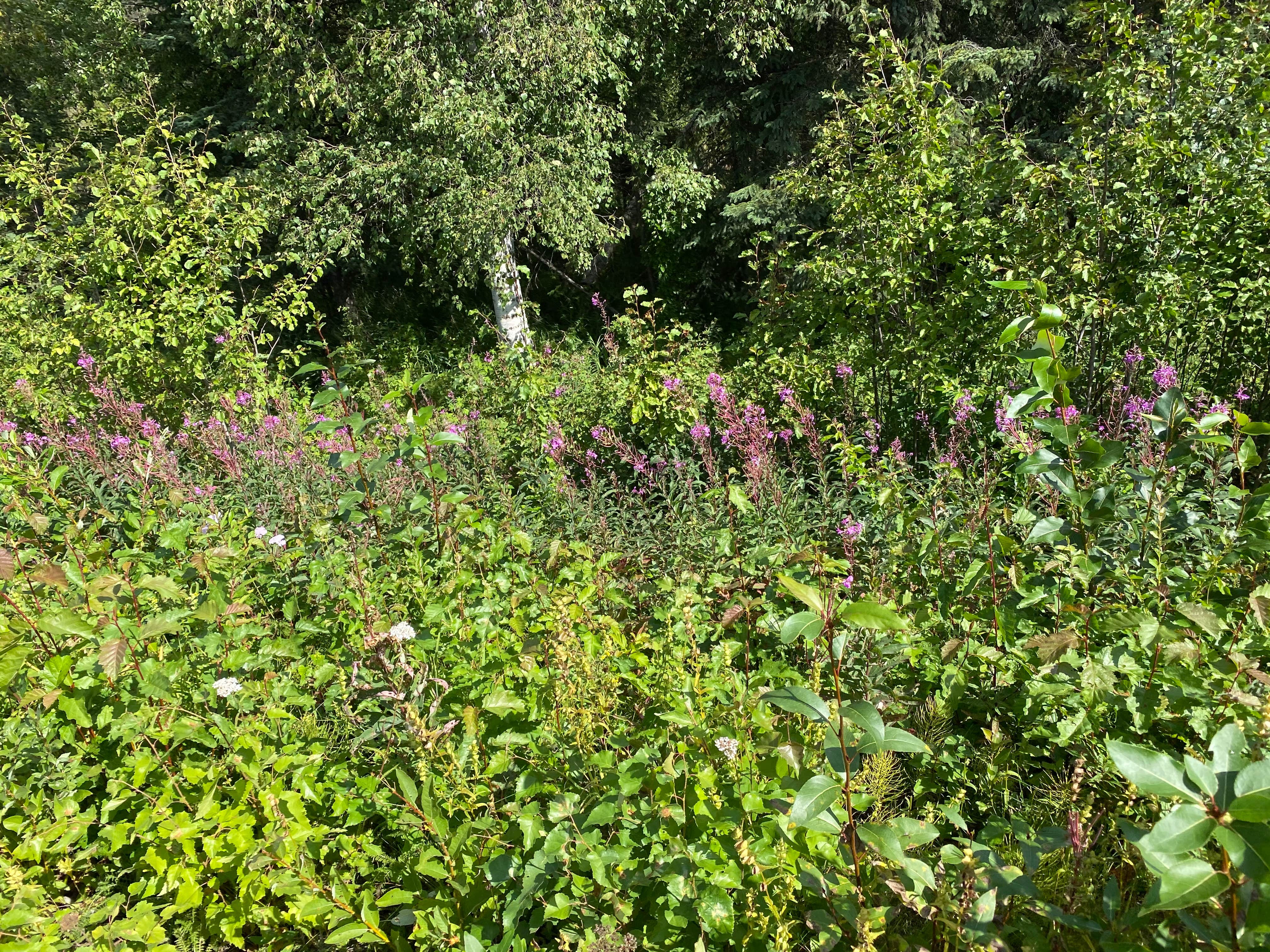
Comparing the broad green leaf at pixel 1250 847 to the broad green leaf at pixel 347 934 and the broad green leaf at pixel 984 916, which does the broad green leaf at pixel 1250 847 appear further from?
the broad green leaf at pixel 347 934

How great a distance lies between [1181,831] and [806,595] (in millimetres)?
536

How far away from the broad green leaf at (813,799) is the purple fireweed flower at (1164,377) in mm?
3422

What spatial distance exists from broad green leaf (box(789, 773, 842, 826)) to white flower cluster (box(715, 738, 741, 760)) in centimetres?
33

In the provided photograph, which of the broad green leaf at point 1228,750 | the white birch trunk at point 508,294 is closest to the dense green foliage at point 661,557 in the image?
the broad green leaf at point 1228,750

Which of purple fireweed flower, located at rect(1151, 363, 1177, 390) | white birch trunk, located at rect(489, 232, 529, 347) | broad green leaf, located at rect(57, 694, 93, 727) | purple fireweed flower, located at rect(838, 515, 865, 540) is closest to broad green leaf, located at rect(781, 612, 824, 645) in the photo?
purple fireweed flower, located at rect(838, 515, 865, 540)

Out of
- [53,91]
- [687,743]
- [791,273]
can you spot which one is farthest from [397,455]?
→ [53,91]

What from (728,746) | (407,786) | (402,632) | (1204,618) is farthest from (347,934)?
(1204,618)

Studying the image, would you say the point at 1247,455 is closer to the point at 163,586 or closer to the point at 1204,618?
the point at 1204,618

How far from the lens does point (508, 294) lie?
27.6 feet

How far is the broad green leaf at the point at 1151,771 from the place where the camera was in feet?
3.08

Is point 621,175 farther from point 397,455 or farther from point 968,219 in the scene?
point 397,455

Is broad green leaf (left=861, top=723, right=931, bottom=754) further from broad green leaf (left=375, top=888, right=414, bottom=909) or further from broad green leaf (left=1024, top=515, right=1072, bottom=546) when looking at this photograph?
broad green leaf (left=375, top=888, right=414, bottom=909)

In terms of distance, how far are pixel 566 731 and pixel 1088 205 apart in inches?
146

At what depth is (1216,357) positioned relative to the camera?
4.91 metres
